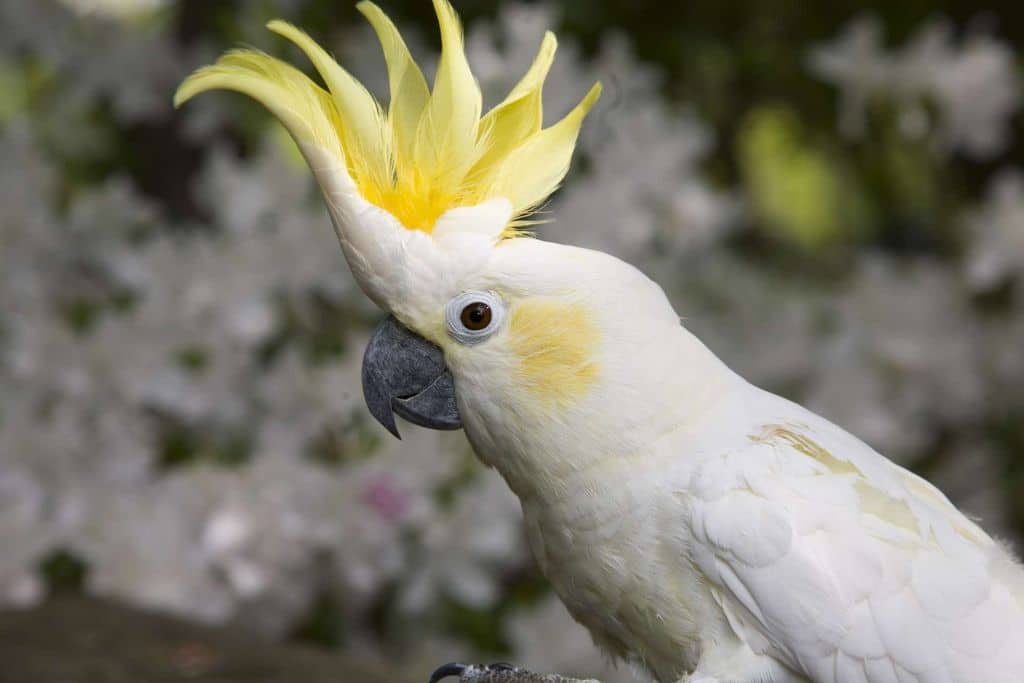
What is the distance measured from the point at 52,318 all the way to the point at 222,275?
0.40m

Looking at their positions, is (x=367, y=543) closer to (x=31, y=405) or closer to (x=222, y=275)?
(x=222, y=275)

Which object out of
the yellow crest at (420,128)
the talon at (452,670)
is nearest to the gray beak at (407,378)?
the yellow crest at (420,128)

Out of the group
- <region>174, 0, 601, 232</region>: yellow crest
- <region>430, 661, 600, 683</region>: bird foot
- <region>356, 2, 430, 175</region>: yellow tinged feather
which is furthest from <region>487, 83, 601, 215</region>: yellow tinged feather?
<region>430, 661, 600, 683</region>: bird foot

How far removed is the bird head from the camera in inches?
45.5

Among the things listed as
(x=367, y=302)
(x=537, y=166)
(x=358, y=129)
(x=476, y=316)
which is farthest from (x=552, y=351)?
(x=367, y=302)

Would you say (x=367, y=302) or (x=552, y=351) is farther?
(x=367, y=302)

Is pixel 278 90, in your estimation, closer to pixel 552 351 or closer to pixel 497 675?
pixel 552 351

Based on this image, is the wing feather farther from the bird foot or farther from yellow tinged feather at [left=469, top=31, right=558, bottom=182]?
yellow tinged feather at [left=469, top=31, right=558, bottom=182]

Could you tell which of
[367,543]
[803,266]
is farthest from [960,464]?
[367,543]

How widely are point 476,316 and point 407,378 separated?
11 cm

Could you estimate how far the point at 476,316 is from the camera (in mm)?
1160

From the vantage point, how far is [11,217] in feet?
7.79

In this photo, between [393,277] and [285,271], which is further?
[285,271]

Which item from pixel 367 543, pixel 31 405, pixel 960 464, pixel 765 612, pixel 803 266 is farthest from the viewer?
pixel 803 266
